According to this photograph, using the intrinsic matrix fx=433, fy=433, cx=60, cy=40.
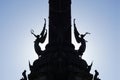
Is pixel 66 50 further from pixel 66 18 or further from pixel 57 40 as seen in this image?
pixel 66 18

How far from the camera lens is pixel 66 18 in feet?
A: 112

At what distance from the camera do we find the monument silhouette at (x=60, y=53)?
30188 millimetres

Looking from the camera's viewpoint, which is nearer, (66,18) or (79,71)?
(79,71)

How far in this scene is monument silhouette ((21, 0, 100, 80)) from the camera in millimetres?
30188

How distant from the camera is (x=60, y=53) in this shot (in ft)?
102

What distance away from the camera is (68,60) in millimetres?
30766

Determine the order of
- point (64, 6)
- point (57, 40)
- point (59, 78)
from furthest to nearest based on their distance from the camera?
point (64, 6) < point (57, 40) < point (59, 78)

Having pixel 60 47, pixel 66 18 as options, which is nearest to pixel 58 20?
pixel 66 18

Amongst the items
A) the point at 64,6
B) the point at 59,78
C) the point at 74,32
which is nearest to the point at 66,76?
the point at 59,78

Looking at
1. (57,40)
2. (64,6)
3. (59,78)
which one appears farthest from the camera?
(64,6)

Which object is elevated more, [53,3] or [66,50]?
[53,3]

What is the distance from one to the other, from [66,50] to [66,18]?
335 centimetres

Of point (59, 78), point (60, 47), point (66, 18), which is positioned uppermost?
point (66, 18)

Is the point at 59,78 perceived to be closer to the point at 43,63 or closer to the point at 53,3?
the point at 43,63
